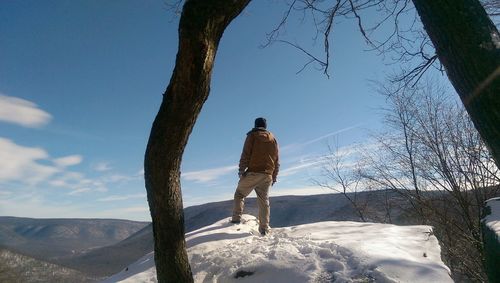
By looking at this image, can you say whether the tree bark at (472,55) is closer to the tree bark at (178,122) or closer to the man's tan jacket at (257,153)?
the tree bark at (178,122)

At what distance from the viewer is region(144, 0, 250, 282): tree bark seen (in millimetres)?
2844

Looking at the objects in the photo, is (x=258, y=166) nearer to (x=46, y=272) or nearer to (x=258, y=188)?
(x=258, y=188)

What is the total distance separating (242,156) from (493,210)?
3.74m

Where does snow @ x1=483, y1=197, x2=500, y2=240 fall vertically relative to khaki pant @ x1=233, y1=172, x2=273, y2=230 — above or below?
below

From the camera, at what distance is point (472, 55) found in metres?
2.38

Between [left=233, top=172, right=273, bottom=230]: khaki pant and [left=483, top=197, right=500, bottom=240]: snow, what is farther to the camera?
[left=233, top=172, right=273, bottom=230]: khaki pant

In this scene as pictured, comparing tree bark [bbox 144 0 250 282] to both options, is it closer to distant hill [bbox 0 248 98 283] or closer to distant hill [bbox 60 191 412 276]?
distant hill [bbox 60 191 412 276]

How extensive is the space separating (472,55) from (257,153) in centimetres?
399

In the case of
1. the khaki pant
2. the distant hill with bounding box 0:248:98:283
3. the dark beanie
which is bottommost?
the distant hill with bounding box 0:248:98:283

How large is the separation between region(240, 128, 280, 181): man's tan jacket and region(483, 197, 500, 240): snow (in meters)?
3.38

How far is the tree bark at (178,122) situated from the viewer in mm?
2844

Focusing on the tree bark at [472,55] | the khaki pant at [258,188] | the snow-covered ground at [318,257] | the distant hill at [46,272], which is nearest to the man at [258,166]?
the khaki pant at [258,188]

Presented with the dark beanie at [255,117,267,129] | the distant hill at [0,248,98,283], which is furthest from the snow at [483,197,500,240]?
the distant hill at [0,248,98,283]

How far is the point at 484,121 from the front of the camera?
7.56ft
